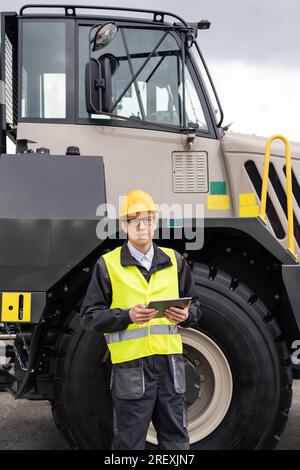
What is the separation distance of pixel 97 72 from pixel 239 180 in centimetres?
122

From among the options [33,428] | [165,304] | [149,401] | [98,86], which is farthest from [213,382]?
[98,86]

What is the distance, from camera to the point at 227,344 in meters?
3.45

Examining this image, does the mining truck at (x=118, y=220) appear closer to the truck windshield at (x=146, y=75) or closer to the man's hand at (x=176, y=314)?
the truck windshield at (x=146, y=75)

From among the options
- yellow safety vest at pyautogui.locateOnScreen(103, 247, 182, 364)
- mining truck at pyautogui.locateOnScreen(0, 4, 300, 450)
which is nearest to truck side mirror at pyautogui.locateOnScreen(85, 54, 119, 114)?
mining truck at pyautogui.locateOnScreen(0, 4, 300, 450)

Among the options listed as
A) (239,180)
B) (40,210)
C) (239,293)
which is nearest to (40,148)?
(40,210)

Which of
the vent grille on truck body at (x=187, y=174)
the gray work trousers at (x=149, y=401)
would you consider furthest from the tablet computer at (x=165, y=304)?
the vent grille on truck body at (x=187, y=174)

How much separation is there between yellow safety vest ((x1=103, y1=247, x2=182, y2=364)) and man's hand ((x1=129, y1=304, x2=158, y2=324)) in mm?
162

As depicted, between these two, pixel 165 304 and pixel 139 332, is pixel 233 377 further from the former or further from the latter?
pixel 165 304

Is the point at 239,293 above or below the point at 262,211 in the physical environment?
below

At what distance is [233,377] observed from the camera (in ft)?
11.4

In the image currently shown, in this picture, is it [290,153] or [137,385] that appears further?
[290,153]

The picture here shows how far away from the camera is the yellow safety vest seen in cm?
266

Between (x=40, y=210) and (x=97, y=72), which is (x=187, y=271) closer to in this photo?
(x=40, y=210)

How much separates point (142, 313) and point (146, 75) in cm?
198
